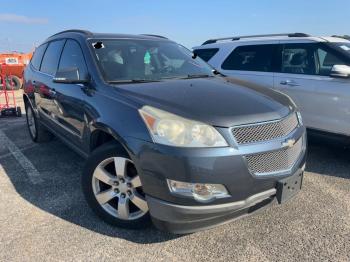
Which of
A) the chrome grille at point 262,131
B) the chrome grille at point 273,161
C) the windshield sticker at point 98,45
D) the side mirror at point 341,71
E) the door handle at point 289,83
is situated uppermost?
the windshield sticker at point 98,45

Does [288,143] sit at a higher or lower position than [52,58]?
lower

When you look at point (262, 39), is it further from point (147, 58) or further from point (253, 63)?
point (147, 58)

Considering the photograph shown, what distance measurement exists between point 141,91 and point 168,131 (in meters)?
0.66

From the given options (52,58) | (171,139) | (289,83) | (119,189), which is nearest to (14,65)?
(52,58)

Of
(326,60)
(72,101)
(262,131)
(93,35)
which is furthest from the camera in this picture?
(326,60)

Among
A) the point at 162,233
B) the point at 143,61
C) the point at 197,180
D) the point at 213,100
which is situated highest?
the point at 143,61

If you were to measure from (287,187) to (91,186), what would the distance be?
1.71 metres

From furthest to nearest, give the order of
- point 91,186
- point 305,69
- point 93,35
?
point 305,69 → point 93,35 → point 91,186

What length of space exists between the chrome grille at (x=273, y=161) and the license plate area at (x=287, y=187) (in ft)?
0.30

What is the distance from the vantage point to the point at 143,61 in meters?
3.99

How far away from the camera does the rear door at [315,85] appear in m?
4.66

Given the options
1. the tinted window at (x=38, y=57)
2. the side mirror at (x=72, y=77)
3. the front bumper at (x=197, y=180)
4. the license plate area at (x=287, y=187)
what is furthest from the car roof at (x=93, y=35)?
the license plate area at (x=287, y=187)

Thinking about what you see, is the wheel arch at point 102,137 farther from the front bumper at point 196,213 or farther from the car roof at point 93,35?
the car roof at point 93,35

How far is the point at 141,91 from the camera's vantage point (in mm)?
3221
